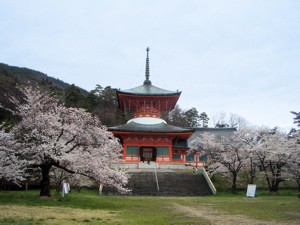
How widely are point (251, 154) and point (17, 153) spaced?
64.9 ft

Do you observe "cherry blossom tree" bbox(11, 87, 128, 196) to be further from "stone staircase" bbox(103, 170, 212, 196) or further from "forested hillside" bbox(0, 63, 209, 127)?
"forested hillside" bbox(0, 63, 209, 127)

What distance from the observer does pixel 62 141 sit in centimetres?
1775

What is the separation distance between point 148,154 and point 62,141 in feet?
75.1

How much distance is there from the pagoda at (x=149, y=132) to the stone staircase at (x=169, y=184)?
242 inches

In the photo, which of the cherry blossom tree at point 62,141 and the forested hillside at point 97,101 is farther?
the forested hillside at point 97,101

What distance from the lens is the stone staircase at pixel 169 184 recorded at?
26156 mm


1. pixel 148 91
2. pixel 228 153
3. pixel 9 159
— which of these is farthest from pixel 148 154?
pixel 9 159

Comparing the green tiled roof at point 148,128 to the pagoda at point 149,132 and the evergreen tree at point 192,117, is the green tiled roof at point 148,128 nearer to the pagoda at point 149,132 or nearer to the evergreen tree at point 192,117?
the pagoda at point 149,132

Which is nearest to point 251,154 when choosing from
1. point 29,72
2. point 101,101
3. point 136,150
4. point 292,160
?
point 292,160

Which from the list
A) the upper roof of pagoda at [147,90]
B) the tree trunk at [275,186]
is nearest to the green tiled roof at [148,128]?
the upper roof of pagoda at [147,90]

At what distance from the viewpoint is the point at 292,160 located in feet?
92.7

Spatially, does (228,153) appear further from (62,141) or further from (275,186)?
(62,141)

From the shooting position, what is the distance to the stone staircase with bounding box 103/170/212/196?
85.8 ft

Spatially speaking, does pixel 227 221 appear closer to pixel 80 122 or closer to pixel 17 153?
pixel 80 122
